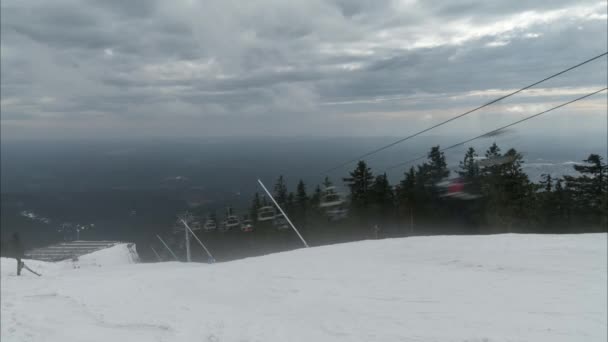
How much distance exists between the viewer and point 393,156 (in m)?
26.8

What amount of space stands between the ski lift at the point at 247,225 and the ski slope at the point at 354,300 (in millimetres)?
36953

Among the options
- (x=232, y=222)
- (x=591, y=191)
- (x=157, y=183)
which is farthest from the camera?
(x=157, y=183)

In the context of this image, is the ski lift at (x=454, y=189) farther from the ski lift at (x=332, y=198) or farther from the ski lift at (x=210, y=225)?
the ski lift at (x=210, y=225)

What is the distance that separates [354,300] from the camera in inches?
267

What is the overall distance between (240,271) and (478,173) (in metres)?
22.7

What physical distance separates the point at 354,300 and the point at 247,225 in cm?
4187

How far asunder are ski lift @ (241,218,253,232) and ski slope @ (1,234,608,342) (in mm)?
36953

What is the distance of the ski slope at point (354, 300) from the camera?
547 cm

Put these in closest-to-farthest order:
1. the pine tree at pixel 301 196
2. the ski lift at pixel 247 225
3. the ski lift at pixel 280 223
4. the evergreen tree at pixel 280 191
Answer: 1. the ski lift at pixel 280 223
2. the pine tree at pixel 301 196
3. the evergreen tree at pixel 280 191
4. the ski lift at pixel 247 225

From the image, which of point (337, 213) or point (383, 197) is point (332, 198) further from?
point (383, 197)

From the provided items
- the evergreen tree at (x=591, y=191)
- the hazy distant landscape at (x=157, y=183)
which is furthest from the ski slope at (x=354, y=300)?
the evergreen tree at (x=591, y=191)

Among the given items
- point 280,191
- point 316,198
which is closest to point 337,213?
point 316,198

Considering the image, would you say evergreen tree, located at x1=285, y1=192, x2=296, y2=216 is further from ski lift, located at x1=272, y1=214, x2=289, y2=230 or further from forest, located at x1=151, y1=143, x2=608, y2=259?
ski lift, located at x1=272, y1=214, x2=289, y2=230

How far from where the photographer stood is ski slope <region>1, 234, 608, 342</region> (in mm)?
5469
